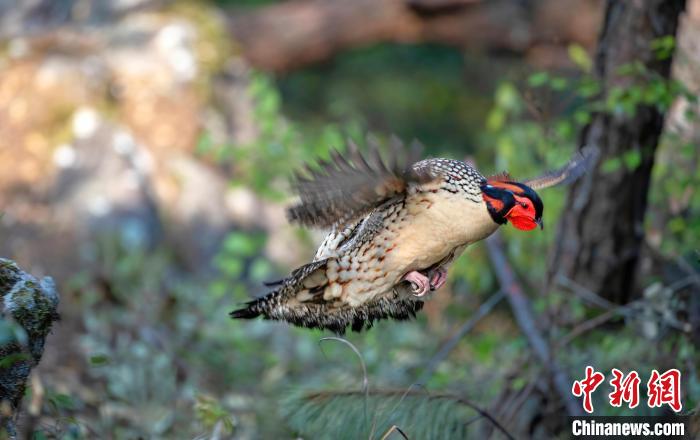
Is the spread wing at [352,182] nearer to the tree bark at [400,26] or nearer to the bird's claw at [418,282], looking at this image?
the bird's claw at [418,282]

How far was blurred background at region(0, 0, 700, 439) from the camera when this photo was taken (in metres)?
3.85

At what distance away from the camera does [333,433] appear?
2.72m

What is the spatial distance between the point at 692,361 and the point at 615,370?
357 millimetres

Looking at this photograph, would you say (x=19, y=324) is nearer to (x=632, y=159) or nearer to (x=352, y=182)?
(x=352, y=182)

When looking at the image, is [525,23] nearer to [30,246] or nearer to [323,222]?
[30,246]

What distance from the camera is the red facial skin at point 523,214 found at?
228 cm

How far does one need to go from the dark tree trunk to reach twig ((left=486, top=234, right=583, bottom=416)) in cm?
31

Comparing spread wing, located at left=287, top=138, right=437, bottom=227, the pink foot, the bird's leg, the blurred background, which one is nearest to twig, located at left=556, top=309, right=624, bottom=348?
the blurred background

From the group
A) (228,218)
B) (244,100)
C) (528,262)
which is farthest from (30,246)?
(528,262)

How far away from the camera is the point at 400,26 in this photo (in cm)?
927

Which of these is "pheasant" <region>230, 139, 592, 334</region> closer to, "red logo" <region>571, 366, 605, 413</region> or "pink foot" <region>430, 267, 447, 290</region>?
"pink foot" <region>430, 267, 447, 290</region>

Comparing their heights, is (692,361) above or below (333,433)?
below

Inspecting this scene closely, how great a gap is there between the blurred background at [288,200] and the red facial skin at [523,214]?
19.1 inches

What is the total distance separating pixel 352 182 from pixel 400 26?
7.22m
